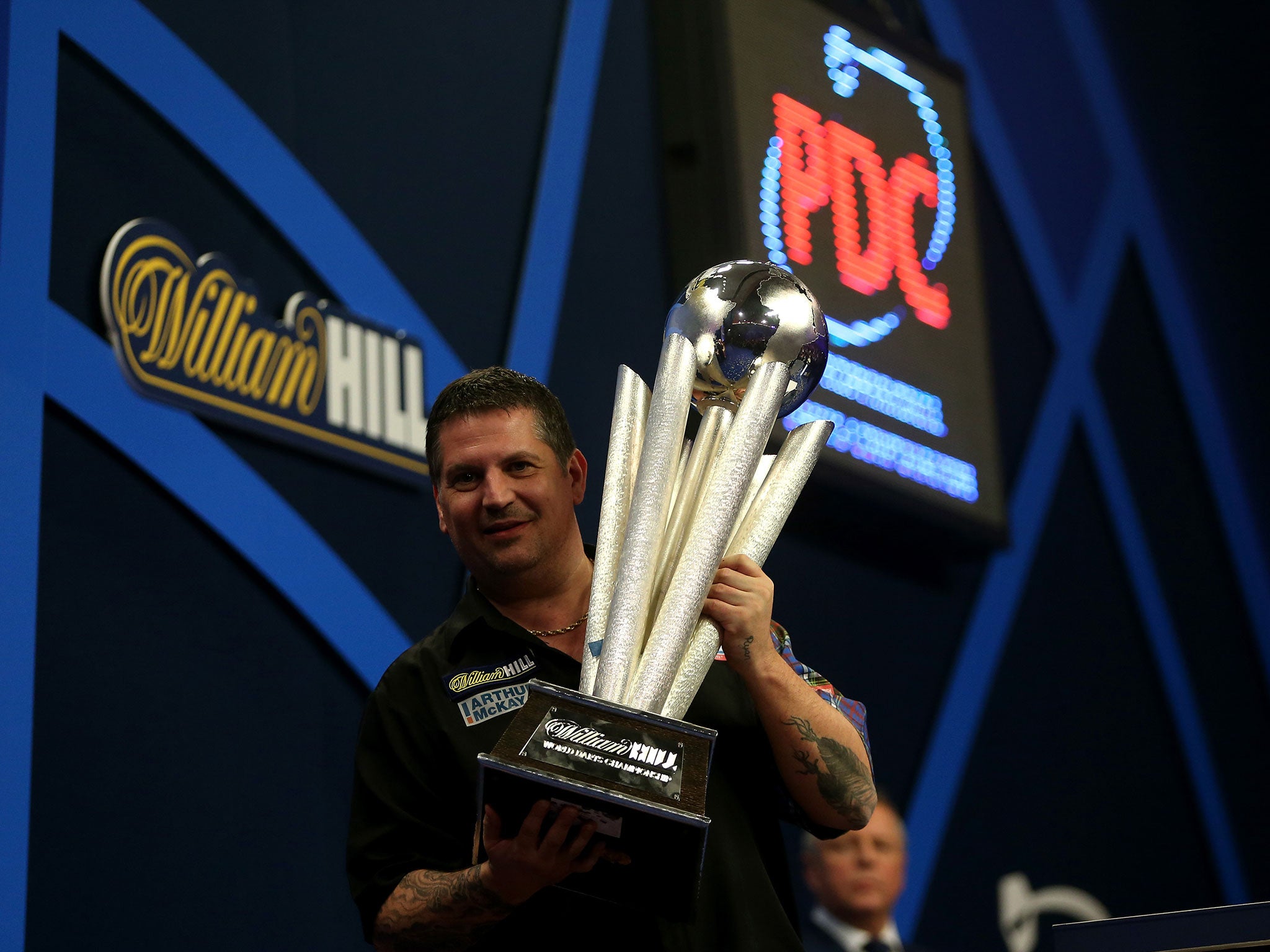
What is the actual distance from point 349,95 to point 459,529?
177 cm

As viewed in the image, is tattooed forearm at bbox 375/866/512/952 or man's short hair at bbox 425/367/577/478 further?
man's short hair at bbox 425/367/577/478

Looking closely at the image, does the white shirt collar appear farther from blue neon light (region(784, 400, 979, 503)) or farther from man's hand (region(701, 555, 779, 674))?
man's hand (region(701, 555, 779, 674))

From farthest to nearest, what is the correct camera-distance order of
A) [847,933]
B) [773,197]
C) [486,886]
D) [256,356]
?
[773,197] → [847,933] → [256,356] → [486,886]

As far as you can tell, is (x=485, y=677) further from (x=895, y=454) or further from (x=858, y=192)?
(x=858, y=192)

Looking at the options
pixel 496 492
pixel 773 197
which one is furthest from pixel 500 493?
pixel 773 197

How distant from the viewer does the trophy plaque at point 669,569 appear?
1.13 metres

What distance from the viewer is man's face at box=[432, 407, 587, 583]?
1431 mm

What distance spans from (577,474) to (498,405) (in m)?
0.13

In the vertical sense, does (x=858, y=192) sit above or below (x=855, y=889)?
above

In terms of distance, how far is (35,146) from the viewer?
2.36 m

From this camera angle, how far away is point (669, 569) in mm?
1417

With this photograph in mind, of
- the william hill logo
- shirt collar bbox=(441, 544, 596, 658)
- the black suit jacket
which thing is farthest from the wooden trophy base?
the black suit jacket

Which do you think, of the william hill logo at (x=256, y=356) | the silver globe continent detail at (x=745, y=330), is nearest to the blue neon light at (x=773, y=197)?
the william hill logo at (x=256, y=356)

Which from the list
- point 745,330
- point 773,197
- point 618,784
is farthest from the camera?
point 773,197
